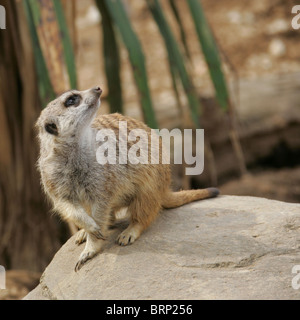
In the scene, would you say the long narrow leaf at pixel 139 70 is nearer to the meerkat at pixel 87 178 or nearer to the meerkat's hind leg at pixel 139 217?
the meerkat at pixel 87 178

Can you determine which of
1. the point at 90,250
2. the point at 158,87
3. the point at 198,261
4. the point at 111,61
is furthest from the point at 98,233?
the point at 158,87

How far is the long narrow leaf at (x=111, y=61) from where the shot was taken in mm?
3172

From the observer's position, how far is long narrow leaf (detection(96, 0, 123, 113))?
317 cm

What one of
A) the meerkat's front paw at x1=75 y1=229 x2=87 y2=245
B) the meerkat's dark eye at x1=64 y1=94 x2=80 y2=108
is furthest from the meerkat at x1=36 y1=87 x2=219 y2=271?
the meerkat's front paw at x1=75 y1=229 x2=87 y2=245

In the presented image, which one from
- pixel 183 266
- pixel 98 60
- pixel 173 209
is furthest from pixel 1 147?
pixel 98 60

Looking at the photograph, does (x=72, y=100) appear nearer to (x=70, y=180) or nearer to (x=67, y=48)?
(x=70, y=180)

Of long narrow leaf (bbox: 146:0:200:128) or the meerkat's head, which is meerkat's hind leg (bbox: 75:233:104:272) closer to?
the meerkat's head

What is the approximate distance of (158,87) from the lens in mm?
5914

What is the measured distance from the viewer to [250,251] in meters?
2.04

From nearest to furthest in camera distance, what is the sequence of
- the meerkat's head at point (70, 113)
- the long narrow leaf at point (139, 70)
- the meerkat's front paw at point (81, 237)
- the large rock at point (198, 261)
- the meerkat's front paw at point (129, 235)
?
the large rock at point (198, 261), the meerkat's head at point (70, 113), the meerkat's front paw at point (129, 235), the meerkat's front paw at point (81, 237), the long narrow leaf at point (139, 70)

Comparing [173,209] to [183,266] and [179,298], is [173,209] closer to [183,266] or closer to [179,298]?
[183,266]

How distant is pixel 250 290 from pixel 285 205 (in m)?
0.68

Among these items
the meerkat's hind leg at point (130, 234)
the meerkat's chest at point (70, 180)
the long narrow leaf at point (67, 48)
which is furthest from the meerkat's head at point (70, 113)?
the meerkat's hind leg at point (130, 234)

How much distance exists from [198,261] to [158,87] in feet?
13.3
